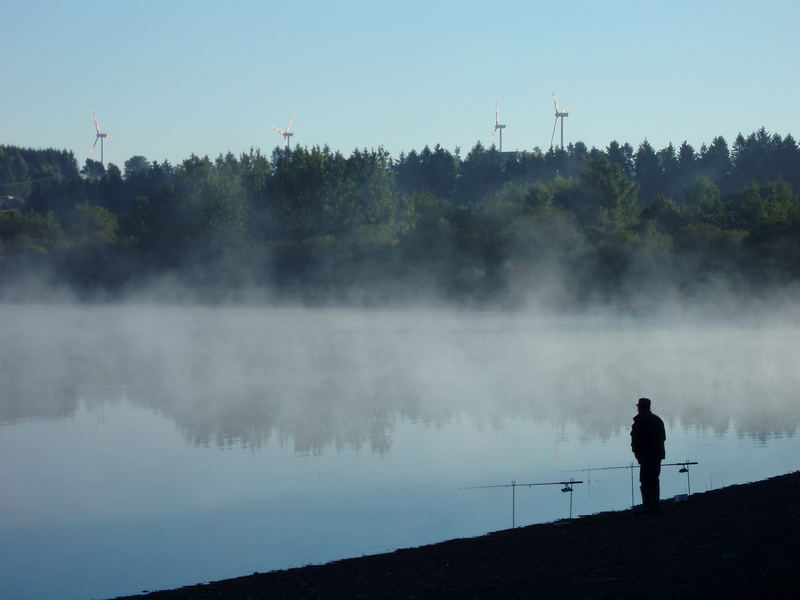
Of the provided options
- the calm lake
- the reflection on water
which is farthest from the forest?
the calm lake

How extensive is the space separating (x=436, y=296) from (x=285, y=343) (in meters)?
28.4

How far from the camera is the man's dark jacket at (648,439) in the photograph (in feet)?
42.7

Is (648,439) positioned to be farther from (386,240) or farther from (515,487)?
(386,240)

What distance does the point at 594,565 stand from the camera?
10.6m

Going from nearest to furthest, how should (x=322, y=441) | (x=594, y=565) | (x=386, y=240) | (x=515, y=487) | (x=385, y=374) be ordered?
(x=594, y=565) → (x=515, y=487) → (x=322, y=441) → (x=385, y=374) → (x=386, y=240)

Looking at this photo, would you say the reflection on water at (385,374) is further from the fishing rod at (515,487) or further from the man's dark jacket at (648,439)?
the man's dark jacket at (648,439)

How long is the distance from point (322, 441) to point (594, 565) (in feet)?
38.3

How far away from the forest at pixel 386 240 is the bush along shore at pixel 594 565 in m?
53.6

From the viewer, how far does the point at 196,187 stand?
91.9m

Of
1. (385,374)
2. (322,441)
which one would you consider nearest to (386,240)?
(385,374)

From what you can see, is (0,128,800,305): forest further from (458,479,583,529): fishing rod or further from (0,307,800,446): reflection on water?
(458,479,583,529): fishing rod

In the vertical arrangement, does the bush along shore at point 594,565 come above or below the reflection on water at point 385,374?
above

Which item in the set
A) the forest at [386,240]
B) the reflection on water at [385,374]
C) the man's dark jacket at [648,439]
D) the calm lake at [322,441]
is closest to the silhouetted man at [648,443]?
the man's dark jacket at [648,439]

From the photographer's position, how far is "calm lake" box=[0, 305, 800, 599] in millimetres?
13844
